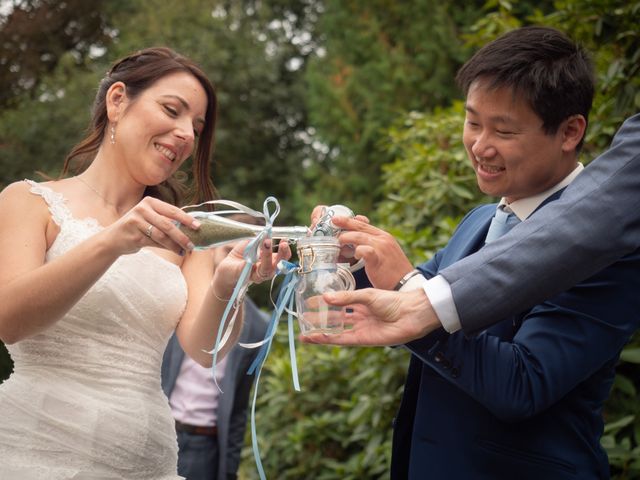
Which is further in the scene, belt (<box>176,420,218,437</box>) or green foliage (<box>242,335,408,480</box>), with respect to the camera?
belt (<box>176,420,218,437</box>)

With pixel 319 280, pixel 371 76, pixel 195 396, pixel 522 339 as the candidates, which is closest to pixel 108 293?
pixel 319 280

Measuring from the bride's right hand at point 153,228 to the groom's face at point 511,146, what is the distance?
92 centimetres

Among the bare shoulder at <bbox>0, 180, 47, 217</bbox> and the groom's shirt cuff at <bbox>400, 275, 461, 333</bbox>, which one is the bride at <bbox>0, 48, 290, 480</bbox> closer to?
the bare shoulder at <bbox>0, 180, 47, 217</bbox>

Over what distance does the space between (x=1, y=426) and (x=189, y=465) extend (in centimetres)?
267

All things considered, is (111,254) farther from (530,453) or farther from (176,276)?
(530,453)

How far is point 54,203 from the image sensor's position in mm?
2826

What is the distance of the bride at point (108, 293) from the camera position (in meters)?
2.52

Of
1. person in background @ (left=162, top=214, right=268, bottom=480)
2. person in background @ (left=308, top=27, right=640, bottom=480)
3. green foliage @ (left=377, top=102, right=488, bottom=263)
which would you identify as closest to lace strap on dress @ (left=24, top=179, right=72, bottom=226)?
person in background @ (left=308, top=27, right=640, bottom=480)

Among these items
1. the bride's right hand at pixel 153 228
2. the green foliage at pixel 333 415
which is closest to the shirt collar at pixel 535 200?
the bride's right hand at pixel 153 228

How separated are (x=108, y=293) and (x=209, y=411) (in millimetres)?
2652

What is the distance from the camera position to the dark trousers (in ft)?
16.9

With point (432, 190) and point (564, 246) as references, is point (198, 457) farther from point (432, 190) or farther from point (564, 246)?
point (564, 246)

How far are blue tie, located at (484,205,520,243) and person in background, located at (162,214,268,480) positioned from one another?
9.78 feet

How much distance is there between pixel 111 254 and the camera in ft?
7.74
